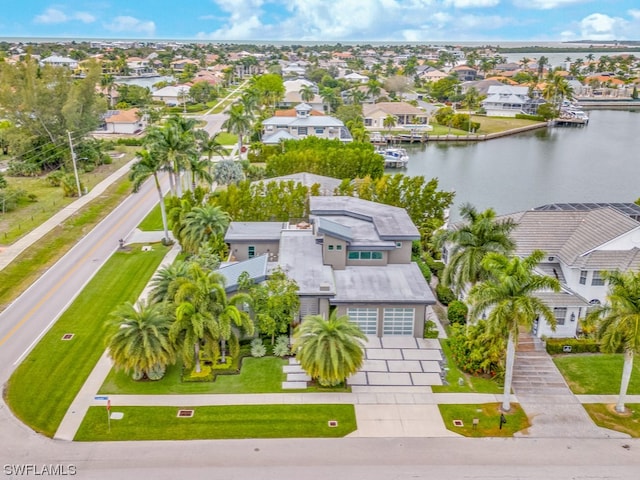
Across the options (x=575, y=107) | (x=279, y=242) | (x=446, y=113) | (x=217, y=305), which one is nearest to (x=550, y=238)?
(x=279, y=242)

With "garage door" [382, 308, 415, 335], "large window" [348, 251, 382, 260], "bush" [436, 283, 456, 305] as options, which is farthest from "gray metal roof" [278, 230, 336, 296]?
"bush" [436, 283, 456, 305]

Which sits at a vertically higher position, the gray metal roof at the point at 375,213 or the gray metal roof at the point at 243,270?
the gray metal roof at the point at 375,213

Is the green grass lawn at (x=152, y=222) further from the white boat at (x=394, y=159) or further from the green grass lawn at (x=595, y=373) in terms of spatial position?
the white boat at (x=394, y=159)

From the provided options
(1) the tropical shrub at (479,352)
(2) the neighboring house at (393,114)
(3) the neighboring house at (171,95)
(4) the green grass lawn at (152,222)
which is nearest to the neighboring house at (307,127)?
(2) the neighboring house at (393,114)

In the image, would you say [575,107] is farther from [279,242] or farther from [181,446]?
[181,446]

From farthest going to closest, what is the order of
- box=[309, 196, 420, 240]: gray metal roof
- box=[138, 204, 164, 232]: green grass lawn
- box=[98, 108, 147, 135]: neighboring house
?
box=[98, 108, 147, 135]: neighboring house
box=[138, 204, 164, 232]: green grass lawn
box=[309, 196, 420, 240]: gray metal roof

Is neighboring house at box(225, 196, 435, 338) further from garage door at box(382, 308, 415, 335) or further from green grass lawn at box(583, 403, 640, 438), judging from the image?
green grass lawn at box(583, 403, 640, 438)
